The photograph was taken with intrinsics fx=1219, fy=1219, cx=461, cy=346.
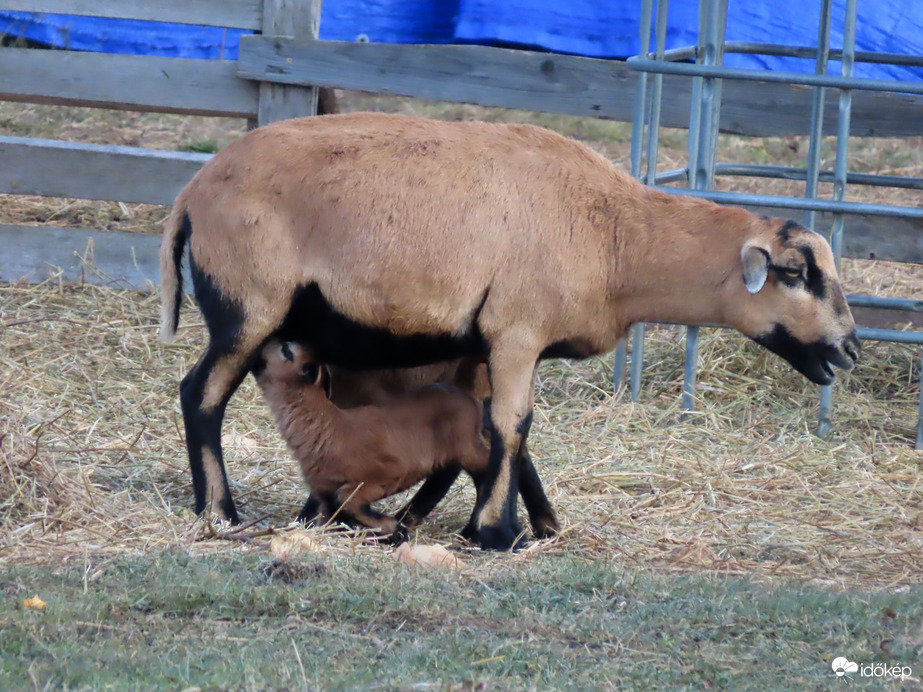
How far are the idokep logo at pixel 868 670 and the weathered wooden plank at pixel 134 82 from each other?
6.23 meters

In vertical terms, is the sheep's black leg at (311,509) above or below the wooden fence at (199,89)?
below

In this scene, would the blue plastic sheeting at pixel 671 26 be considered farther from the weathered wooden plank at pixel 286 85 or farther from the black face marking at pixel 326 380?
the black face marking at pixel 326 380

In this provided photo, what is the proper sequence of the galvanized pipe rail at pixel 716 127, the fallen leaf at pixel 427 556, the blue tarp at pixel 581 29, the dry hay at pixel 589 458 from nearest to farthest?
the fallen leaf at pixel 427 556
the dry hay at pixel 589 458
the galvanized pipe rail at pixel 716 127
the blue tarp at pixel 581 29

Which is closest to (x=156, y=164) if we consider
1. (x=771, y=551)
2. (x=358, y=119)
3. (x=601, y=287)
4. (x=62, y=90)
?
(x=62, y=90)

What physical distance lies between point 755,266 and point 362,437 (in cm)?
181

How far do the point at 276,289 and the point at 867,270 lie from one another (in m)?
6.72

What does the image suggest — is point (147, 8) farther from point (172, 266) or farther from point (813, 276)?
point (813, 276)

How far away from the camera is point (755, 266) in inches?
201

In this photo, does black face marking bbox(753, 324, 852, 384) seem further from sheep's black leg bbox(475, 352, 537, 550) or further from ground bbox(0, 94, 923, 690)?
sheep's black leg bbox(475, 352, 537, 550)

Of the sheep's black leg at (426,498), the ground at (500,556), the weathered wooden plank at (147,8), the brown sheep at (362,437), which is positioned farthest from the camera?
the weathered wooden plank at (147,8)

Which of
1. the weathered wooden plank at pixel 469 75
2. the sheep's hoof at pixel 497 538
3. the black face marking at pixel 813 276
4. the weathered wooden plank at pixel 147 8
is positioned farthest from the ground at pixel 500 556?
the weathered wooden plank at pixel 147 8

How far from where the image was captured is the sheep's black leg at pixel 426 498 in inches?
212

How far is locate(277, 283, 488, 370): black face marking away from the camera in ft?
16.6

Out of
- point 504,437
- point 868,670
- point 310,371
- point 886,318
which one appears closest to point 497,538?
point 504,437
